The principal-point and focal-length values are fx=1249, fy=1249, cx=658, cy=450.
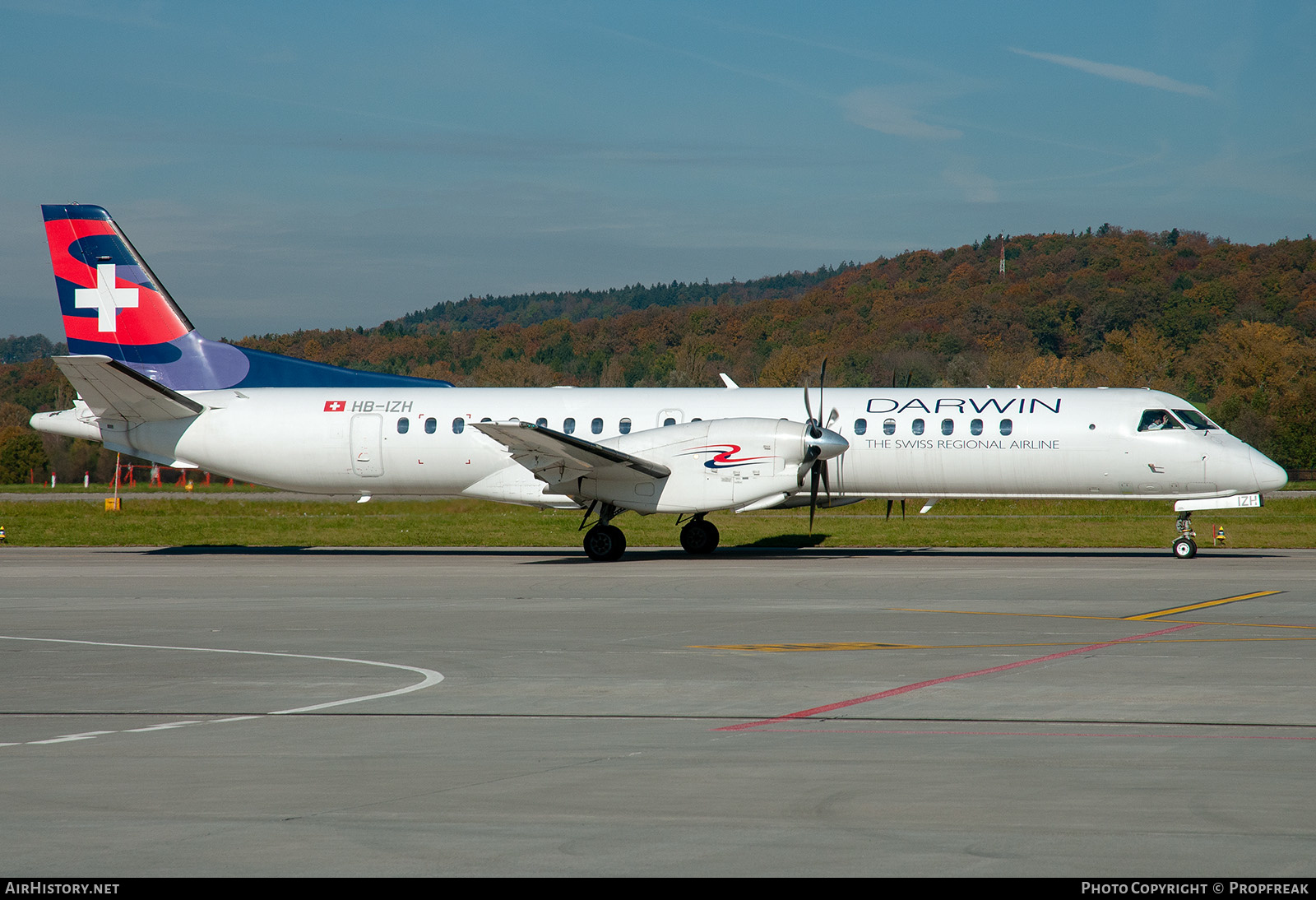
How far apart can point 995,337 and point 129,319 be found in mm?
103171

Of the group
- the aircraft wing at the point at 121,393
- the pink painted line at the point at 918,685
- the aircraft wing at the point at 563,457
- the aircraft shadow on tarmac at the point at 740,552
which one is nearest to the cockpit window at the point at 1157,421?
the aircraft shadow on tarmac at the point at 740,552

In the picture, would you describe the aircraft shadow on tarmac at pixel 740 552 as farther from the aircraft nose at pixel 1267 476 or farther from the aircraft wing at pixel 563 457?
the aircraft wing at pixel 563 457

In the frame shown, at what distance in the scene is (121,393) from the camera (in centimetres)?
2700

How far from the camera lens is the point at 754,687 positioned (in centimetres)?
1076

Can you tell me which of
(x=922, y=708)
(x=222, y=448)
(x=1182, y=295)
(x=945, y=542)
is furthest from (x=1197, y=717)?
(x=1182, y=295)

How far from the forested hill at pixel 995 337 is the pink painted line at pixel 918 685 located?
52.7 m

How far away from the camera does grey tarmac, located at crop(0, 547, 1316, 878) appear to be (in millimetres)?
5785

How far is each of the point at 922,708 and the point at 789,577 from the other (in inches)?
455

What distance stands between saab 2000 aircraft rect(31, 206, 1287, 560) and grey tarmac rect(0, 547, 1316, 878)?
20.2 feet

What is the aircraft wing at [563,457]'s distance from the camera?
2358cm

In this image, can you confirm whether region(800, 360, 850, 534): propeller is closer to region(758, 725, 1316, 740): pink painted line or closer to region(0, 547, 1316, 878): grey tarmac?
region(0, 547, 1316, 878): grey tarmac

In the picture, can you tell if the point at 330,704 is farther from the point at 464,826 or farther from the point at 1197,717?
the point at 1197,717

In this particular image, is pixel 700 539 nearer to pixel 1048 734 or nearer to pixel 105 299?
pixel 105 299

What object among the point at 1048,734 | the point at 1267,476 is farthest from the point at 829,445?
the point at 1048,734
